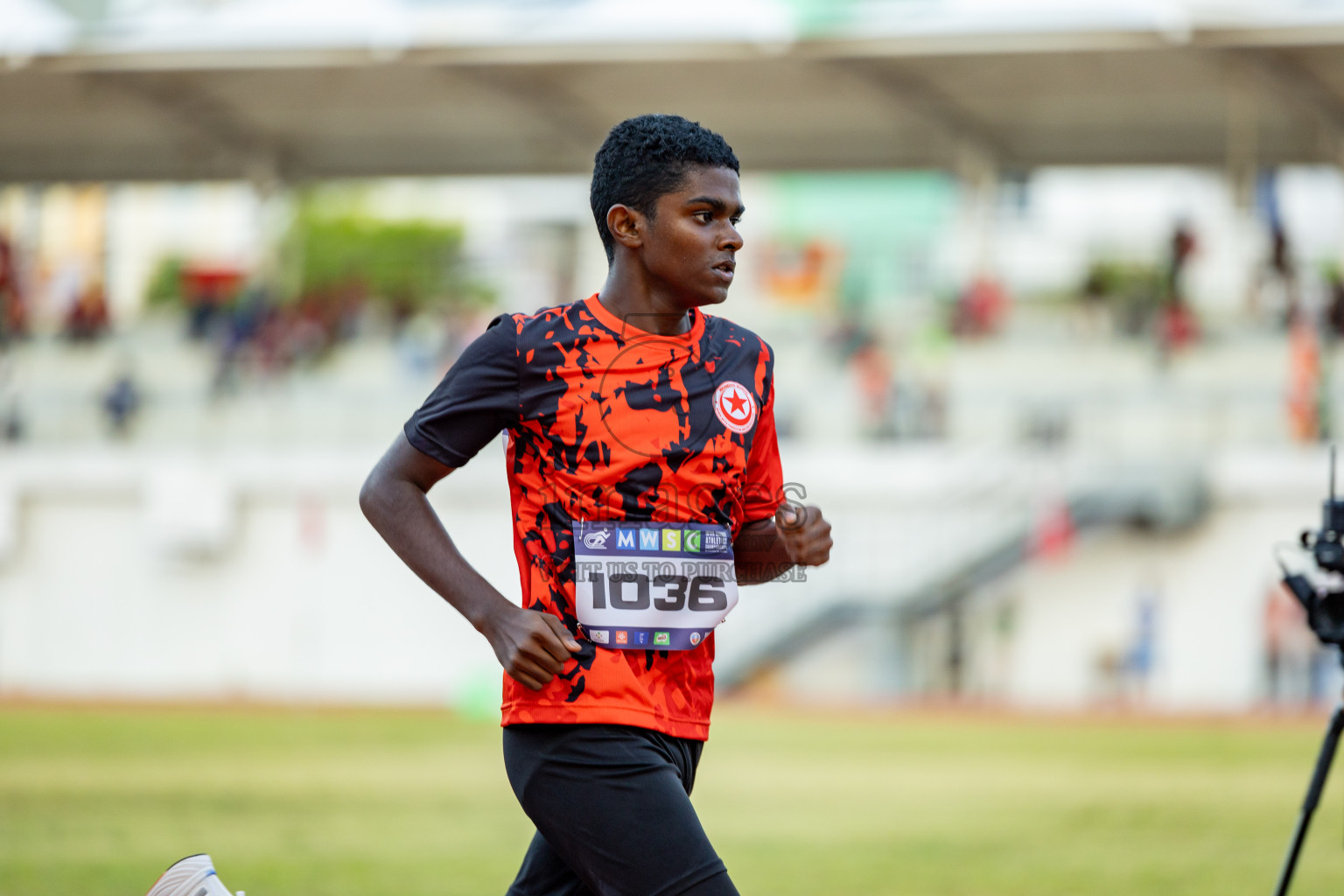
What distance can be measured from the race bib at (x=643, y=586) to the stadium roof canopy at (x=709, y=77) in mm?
20035

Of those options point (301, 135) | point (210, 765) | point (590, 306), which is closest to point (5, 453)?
point (301, 135)

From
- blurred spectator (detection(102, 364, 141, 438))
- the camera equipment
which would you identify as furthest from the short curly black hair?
blurred spectator (detection(102, 364, 141, 438))

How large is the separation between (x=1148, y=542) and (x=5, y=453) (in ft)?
49.3

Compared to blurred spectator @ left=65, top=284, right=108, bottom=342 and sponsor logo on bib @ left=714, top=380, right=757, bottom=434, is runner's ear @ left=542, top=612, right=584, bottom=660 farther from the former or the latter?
blurred spectator @ left=65, top=284, right=108, bottom=342

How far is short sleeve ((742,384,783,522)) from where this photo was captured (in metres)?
3.13

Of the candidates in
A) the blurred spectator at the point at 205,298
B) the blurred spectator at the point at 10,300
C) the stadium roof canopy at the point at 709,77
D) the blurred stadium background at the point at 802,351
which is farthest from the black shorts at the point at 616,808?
the blurred spectator at the point at 10,300

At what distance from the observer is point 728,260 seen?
2982mm

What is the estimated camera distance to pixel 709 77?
2373 cm

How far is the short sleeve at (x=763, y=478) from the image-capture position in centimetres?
313

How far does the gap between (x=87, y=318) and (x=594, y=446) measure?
24.9 meters

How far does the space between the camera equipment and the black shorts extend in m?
Result: 1.91

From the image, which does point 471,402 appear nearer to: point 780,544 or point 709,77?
point 780,544

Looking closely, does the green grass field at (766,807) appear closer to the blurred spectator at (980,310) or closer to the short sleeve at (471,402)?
the short sleeve at (471,402)

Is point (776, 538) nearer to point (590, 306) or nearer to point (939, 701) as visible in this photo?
point (590, 306)
